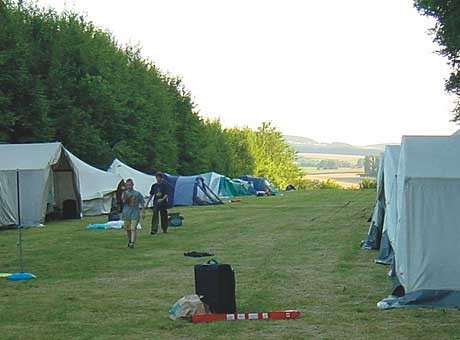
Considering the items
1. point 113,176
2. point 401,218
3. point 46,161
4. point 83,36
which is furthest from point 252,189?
point 401,218

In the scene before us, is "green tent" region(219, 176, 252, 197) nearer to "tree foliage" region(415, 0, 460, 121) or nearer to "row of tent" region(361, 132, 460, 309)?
"tree foliage" region(415, 0, 460, 121)

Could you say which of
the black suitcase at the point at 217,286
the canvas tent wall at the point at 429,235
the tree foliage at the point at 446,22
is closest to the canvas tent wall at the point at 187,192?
the tree foliage at the point at 446,22

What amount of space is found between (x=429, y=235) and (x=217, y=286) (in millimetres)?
3083

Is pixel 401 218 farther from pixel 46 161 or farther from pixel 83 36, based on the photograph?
pixel 83 36

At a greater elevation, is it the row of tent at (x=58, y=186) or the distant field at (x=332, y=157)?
the distant field at (x=332, y=157)

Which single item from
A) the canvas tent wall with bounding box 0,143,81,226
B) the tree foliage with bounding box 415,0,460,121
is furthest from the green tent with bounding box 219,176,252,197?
the tree foliage with bounding box 415,0,460,121

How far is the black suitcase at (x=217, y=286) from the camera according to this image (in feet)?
31.4

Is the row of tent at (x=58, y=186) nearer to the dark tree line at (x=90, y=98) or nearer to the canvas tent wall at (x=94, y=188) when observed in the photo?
the canvas tent wall at (x=94, y=188)

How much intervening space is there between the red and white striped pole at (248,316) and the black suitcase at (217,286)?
0.20 meters

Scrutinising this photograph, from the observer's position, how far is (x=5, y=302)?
36.4ft

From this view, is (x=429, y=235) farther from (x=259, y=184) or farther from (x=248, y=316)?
(x=259, y=184)

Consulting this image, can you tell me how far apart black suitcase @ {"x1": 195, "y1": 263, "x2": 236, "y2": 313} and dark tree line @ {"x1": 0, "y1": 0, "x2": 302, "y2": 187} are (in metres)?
26.8

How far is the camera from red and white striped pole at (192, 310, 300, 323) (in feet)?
30.9

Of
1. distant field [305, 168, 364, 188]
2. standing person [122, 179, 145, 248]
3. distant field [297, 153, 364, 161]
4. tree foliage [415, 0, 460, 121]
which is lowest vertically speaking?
distant field [305, 168, 364, 188]
